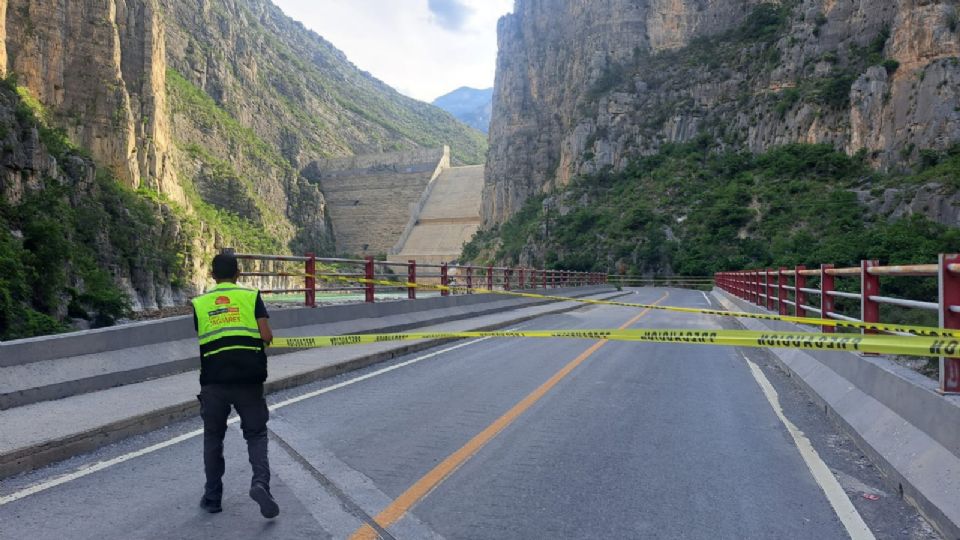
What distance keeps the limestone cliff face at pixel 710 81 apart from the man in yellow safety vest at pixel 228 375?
68323mm

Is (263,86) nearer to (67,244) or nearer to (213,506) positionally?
(67,244)

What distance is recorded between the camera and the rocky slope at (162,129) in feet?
156

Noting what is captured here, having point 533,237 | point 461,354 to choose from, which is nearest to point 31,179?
point 461,354

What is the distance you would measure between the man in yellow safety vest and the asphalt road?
0.35m

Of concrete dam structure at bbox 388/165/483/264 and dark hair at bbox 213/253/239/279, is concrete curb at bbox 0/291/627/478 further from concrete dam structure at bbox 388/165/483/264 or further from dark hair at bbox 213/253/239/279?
concrete dam structure at bbox 388/165/483/264

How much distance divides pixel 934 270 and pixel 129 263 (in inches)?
2134

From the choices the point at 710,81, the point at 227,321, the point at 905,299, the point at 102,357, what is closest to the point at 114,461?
the point at 227,321

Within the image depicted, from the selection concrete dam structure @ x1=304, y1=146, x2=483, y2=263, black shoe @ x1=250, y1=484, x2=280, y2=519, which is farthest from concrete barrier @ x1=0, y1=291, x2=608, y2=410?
concrete dam structure @ x1=304, y1=146, x2=483, y2=263

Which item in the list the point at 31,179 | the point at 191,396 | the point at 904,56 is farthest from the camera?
the point at 904,56

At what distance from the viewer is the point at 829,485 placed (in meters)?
4.85

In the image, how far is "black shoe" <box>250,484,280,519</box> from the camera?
160 inches

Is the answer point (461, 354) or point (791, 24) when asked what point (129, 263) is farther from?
point (791, 24)

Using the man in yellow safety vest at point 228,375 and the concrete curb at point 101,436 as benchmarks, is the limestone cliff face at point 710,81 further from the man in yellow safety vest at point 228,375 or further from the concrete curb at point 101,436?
the man in yellow safety vest at point 228,375

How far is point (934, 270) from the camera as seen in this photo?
5527 millimetres
